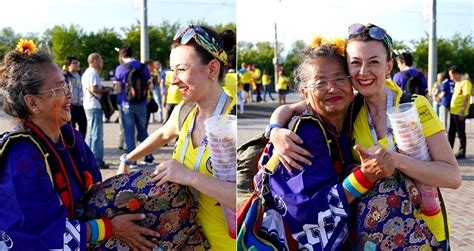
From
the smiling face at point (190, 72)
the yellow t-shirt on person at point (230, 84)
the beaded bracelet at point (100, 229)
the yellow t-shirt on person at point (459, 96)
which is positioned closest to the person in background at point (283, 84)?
the yellow t-shirt on person at point (230, 84)

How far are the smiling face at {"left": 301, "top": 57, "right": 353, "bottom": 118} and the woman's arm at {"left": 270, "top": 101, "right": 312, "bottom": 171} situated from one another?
11 centimetres

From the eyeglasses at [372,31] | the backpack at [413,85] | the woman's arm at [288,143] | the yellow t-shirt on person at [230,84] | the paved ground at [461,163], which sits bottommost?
the paved ground at [461,163]

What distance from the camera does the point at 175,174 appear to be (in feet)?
7.55

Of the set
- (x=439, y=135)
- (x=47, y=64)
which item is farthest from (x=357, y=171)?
(x=47, y=64)

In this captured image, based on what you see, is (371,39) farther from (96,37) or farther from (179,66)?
(96,37)

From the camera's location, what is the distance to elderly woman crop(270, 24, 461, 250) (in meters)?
2.27

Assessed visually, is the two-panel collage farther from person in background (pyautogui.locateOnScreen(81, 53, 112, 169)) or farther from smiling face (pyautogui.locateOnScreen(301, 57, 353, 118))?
person in background (pyautogui.locateOnScreen(81, 53, 112, 169))

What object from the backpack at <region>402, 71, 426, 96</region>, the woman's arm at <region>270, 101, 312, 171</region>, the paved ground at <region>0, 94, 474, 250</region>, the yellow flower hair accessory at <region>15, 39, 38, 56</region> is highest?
the yellow flower hair accessory at <region>15, 39, 38, 56</region>

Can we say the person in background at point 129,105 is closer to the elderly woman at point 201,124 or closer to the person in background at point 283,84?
the person in background at point 283,84

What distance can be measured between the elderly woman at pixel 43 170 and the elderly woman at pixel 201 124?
224 millimetres

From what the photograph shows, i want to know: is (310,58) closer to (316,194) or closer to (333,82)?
(333,82)

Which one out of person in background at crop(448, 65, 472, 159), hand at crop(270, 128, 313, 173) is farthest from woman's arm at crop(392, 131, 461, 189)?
person in background at crop(448, 65, 472, 159)

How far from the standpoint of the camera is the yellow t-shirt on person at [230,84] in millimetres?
2355

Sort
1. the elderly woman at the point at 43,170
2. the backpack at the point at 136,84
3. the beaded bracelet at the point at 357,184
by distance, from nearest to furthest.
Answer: the elderly woman at the point at 43,170 < the beaded bracelet at the point at 357,184 < the backpack at the point at 136,84
